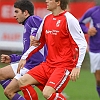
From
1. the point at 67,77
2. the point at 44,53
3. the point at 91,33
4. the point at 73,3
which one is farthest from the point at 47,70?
the point at 73,3

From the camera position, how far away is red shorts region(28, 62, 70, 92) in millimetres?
8266

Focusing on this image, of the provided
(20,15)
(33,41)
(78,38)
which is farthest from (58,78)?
(20,15)

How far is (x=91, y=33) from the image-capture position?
12.0 metres

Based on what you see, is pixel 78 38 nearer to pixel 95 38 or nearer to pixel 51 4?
pixel 51 4

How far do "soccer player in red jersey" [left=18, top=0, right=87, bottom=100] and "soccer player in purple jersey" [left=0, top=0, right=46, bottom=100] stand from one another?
49 centimetres

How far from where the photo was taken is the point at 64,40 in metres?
8.38

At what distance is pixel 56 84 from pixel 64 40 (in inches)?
24.8

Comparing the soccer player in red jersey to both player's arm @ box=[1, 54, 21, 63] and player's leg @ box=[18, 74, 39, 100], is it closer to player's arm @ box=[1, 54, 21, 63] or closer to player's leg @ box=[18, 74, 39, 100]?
player's leg @ box=[18, 74, 39, 100]

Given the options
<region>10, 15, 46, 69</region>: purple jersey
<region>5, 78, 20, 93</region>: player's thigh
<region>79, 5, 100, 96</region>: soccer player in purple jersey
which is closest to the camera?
<region>5, 78, 20, 93</region>: player's thigh

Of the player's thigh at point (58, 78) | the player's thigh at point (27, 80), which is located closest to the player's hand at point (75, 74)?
the player's thigh at point (58, 78)

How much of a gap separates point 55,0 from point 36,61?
1232 millimetres

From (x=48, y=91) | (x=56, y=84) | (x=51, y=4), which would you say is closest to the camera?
(x=48, y=91)

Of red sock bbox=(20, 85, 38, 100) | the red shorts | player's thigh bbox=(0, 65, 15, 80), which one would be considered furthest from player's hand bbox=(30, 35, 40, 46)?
player's thigh bbox=(0, 65, 15, 80)

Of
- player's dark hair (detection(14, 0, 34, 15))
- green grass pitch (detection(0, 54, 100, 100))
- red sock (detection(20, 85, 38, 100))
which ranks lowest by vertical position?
green grass pitch (detection(0, 54, 100, 100))
